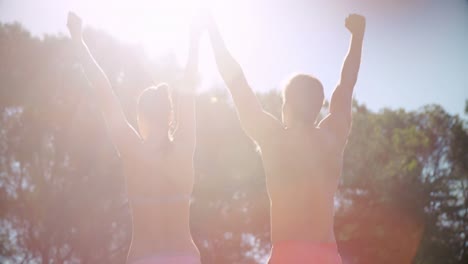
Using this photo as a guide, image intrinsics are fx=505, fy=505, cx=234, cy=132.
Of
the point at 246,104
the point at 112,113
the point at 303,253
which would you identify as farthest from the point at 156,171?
the point at 303,253

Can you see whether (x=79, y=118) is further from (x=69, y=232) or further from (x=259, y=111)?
(x=259, y=111)

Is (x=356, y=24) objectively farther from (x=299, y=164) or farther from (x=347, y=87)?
(x=299, y=164)

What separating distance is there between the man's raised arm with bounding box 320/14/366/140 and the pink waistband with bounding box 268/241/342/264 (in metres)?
0.73

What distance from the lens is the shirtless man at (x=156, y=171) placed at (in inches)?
127

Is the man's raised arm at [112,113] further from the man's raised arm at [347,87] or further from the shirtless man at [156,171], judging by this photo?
the man's raised arm at [347,87]

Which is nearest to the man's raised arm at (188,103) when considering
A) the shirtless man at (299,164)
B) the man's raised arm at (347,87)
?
the shirtless man at (299,164)

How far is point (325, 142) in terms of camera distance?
123 inches

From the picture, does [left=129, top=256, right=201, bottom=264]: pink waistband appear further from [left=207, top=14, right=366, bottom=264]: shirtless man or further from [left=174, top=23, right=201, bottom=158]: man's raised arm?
[left=174, top=23, right=201, bottom=158]: man's raised arm

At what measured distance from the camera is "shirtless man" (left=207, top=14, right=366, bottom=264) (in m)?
2.95

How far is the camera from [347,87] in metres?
3.41

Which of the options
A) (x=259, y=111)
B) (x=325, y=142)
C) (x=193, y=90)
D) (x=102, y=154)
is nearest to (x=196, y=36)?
(x=193, y=90)

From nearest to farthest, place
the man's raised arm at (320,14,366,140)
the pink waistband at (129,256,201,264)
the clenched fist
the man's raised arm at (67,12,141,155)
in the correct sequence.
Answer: the pink waistband at (129,256,201,264), the man's raised arm at (320,14,366,140), the man's raised arm at (67,12,141,155), the clenched fist

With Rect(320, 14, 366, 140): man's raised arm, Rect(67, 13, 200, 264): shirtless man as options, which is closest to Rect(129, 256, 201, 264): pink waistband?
Rect(67, 13, 200, 264): shirtless man

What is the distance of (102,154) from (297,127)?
614 inches
